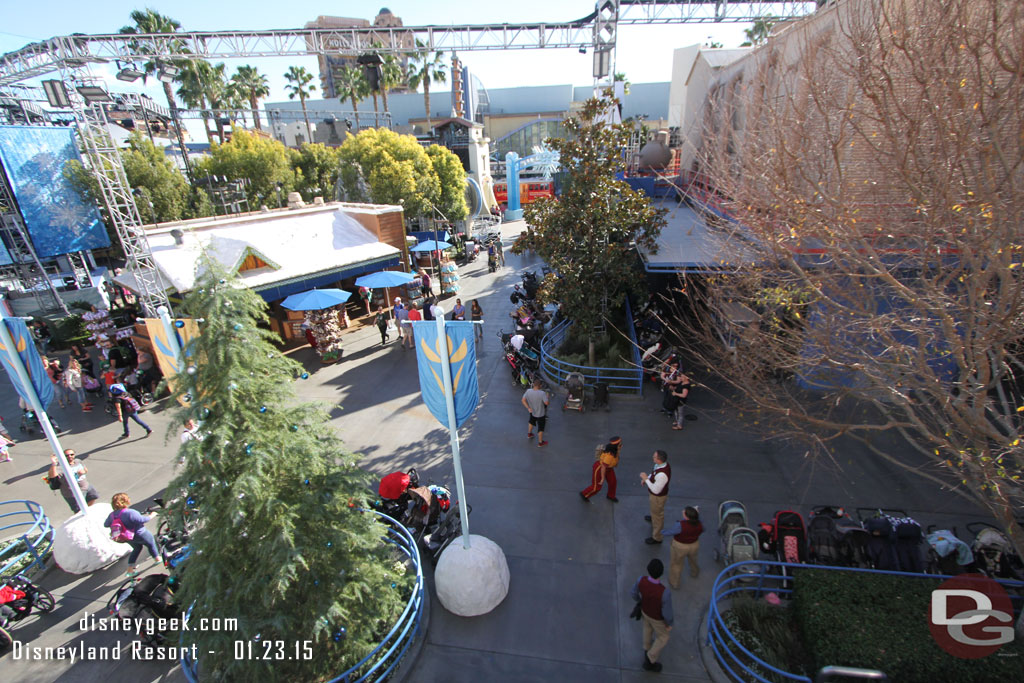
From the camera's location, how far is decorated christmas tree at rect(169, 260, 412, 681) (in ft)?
14.0

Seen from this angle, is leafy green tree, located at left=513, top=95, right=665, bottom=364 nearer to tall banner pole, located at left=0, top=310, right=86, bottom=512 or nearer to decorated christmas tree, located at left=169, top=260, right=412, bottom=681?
decorated christmas tree, located at left=169, top=260, right=412, bottom=681

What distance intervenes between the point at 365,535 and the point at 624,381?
7850 millimetres

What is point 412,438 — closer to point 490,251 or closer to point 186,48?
point 490,251

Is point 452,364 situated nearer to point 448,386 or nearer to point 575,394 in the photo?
point 448,386

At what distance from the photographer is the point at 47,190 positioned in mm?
22594

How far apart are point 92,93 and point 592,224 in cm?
1354

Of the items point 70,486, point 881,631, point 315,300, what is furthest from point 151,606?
point 315,300

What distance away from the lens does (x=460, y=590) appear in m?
5.88

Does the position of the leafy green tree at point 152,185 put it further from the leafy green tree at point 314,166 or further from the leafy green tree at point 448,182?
the leafy green tree at point 448,182

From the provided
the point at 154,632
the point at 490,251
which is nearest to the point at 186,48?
the point at 490,251

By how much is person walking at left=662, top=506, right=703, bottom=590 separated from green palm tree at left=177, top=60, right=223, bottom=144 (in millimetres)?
41482

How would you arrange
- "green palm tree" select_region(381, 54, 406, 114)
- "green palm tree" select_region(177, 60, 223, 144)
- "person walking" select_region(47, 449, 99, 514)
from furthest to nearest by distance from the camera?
"green palm tree" select_region(381, 54, 406, 114)
"green palm tree" select_region(177, 60, 223, 144)
"person walking" select_region(47, 449, 99, 514)

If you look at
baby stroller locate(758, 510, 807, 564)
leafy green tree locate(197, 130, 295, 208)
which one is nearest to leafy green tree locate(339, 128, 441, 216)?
leafy green tree locate(197, 130, 295, 208)

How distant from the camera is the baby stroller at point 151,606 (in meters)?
5.67
